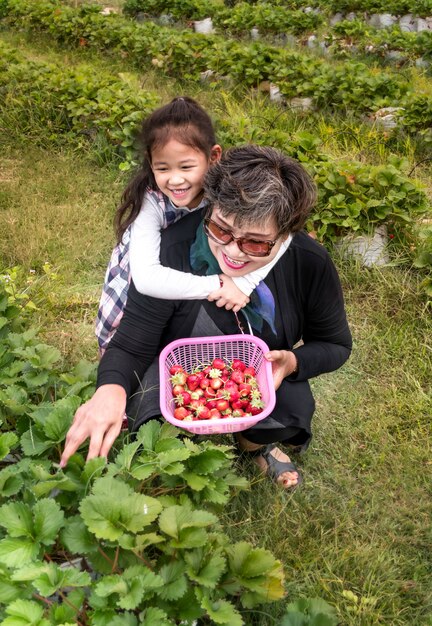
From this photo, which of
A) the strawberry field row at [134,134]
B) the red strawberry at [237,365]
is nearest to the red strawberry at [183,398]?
the red strawberry at [237,365]

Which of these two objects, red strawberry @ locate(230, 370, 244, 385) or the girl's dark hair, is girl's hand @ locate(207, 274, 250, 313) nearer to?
red strawberry @ locate(230, 370, 244, 385)

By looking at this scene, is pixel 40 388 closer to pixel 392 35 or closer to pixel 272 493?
pixel 272 493

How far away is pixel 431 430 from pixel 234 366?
1.19 meters

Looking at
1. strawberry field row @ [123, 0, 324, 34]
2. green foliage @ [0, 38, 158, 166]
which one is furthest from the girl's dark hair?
strawberry field row @ [123, 0, 324, 34]

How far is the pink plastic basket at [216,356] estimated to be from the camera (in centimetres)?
207

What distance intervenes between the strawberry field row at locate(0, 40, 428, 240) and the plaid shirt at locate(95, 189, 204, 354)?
1561 mm

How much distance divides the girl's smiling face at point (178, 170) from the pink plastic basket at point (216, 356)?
571mm

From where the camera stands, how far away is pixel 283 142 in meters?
4.30

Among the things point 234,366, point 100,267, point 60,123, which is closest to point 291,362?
point 234,366

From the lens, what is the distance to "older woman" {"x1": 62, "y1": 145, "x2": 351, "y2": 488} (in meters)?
1.87

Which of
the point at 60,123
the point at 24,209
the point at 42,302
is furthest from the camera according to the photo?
the point at 60,123

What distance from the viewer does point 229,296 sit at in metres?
2.11

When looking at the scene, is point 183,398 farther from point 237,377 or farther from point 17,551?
point 17,551

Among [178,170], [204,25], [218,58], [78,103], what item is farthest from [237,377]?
[204,25]
